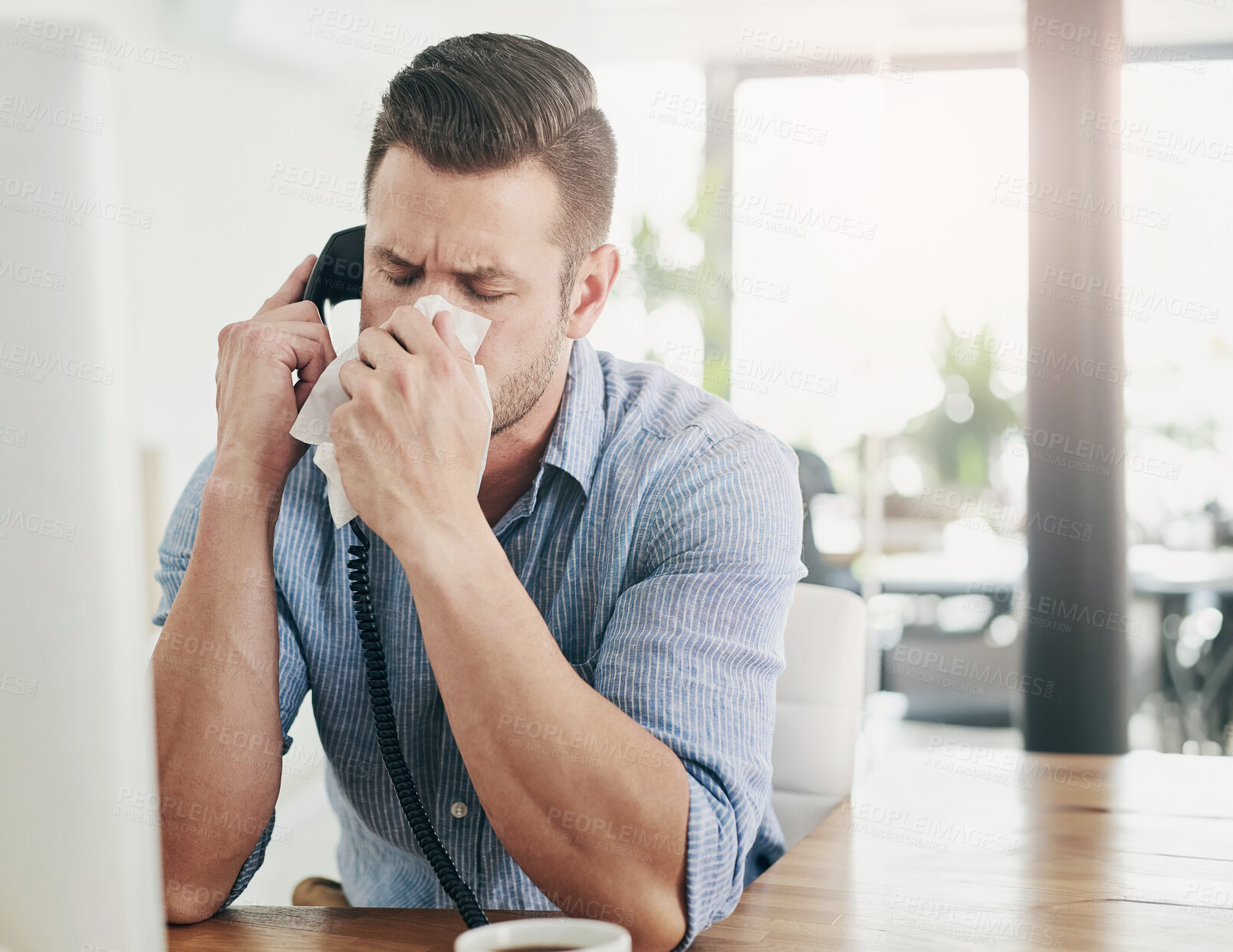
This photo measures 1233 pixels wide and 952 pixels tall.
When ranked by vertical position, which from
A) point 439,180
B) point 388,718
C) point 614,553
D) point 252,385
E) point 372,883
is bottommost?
point 372,883

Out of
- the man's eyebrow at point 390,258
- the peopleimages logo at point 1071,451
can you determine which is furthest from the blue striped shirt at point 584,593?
the peopleimages logo at point 1071,451

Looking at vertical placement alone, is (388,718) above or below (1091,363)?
below

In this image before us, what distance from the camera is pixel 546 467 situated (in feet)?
3.99

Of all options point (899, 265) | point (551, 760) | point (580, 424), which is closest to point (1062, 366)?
point (899, 265)

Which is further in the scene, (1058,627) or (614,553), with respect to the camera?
(1058,627)

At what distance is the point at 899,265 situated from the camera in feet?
13.8

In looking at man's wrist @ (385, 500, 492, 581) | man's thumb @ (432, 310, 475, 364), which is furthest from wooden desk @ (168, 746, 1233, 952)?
man's thumb @ (432, 310, 475, 364)

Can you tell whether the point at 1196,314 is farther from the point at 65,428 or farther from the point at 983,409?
the point at 65,428

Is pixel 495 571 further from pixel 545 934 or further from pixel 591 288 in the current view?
pixel 591 288

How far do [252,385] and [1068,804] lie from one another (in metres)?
1.02

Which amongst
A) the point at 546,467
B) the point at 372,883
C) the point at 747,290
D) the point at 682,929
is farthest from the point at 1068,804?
the point at 747,290

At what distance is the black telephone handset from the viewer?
885 millimetres

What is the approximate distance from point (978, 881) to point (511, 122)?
952 mm

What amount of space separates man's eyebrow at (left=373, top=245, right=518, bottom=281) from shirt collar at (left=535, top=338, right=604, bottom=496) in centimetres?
18
